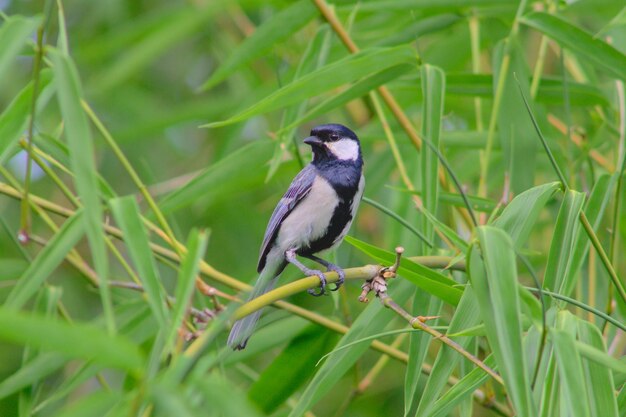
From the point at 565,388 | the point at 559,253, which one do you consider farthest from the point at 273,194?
the point at 565,388

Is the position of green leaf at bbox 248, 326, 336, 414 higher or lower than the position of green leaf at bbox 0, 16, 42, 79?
lower

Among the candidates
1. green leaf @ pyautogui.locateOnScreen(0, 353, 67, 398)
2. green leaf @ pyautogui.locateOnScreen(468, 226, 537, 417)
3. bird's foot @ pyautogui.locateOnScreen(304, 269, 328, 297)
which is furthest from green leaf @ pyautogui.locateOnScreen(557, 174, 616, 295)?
green leaf @ pyautogui.locateOnScreen(0, 353, 67, 398)

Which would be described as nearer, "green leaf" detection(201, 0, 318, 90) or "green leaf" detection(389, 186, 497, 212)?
"green leaf" detection(389, 186, 497, 212)

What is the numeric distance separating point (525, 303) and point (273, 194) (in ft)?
7.57

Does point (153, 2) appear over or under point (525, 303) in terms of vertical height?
over

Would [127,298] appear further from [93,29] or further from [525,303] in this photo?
[93,29]

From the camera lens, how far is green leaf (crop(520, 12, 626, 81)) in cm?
179

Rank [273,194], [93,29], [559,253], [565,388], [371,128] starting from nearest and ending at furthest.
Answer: [565,388], [559,253], [371,128], [273,194], [93,29]

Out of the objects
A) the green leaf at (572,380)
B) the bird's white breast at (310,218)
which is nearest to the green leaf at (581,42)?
the bird's white breast at (310,218)

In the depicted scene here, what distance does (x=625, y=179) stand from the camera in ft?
6.18

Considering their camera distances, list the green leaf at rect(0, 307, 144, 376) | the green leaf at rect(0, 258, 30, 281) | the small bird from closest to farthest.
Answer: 1. the green leaf at rect(0, 307, 144, 376)
2. the green leaf at rect(0, 258, 30, 281)
3. the small bird

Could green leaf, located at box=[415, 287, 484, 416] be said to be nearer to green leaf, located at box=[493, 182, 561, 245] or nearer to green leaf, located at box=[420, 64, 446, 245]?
green leaf, located at box=[493, 182, 561, 245]

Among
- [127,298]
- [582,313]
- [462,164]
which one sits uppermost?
[127,298]

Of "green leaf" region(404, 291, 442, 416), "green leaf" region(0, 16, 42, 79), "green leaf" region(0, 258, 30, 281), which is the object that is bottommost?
"green leaf" region(404, 291, 442, 416)
